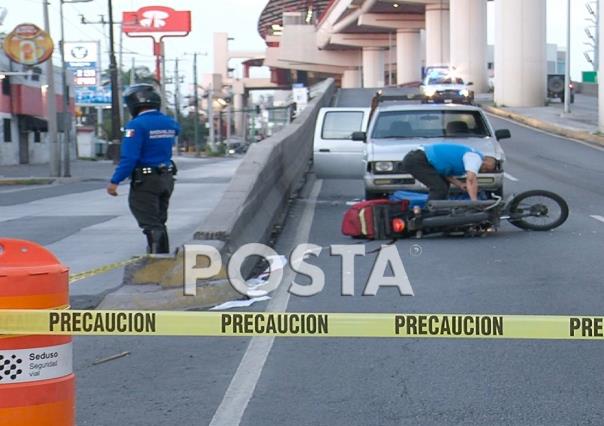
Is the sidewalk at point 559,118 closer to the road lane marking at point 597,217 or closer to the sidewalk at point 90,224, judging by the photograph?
the sidewalk at point 90,224

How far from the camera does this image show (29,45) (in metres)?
39.8

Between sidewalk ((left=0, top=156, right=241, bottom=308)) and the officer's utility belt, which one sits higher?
the officer's utility belt

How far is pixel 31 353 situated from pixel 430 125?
44.3 feet

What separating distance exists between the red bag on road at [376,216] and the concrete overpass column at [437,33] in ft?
228

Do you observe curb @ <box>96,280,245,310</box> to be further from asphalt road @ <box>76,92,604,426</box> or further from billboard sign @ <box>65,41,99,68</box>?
billboard sign @ <box>65,41,99,68</box>

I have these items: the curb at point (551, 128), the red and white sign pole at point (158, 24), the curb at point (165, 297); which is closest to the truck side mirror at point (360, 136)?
the curb at point (165, 297)

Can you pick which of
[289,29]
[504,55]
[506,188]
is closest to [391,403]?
[506,188]

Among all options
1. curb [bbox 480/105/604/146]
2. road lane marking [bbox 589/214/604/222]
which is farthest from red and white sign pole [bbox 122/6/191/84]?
road lane marking [bbox 589/214/604/222]

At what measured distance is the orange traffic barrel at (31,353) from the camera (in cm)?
508

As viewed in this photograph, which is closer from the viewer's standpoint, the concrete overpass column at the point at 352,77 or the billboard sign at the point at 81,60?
the billboard sign at the point at 81,60

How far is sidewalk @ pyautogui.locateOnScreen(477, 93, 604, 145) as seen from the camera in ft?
133

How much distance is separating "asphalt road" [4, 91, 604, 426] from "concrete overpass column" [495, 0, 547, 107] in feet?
154

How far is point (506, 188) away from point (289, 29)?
333 feet

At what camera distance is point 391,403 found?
6777 mm
